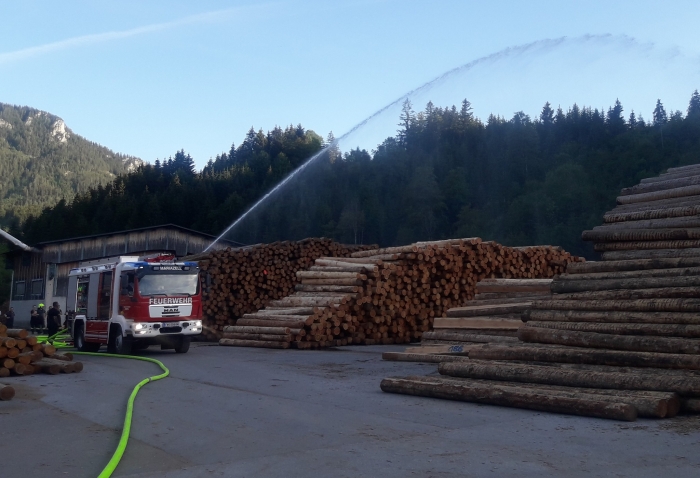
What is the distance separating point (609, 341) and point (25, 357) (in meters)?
11.1

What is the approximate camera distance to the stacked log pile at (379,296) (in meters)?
20.0

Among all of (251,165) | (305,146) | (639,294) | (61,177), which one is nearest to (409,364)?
(639,294)

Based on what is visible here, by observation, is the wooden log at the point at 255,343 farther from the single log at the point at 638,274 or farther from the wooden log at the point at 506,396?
the single log at the point at 638,274

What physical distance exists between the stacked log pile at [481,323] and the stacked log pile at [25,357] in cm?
702

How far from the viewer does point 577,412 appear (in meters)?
8.26

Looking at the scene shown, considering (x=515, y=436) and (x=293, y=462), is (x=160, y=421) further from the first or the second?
(x=515, y=436)

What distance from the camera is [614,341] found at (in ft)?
31.3

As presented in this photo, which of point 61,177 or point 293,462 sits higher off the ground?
point 61,177

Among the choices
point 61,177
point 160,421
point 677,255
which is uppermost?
point 61,177

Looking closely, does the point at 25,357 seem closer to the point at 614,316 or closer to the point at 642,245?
the point at 614,316

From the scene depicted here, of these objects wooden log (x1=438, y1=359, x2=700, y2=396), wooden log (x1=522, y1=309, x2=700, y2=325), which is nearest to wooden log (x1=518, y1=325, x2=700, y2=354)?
wooden log (x1=522, y1=309, x2=700, y2=325)

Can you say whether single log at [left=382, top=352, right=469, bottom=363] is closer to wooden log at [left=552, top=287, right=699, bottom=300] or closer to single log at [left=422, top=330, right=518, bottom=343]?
single log at [left=422, top=330, right=518, bottom=343]

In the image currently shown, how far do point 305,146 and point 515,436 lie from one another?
7352cm

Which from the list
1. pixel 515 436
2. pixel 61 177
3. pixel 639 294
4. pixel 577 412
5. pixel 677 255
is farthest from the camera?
pixel 61 177
